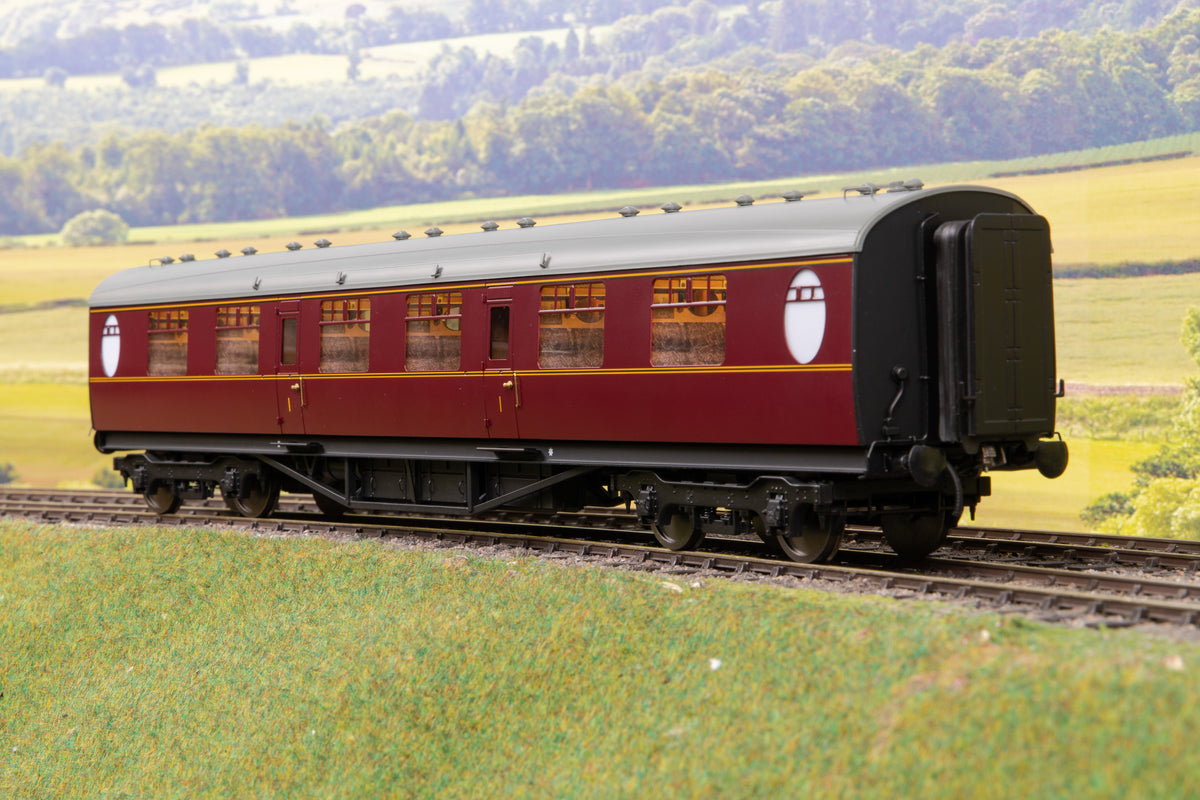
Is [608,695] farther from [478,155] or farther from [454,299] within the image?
[478,155]

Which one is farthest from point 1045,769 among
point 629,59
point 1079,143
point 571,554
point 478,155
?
point 629,59

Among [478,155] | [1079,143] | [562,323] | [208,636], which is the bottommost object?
[208,636]

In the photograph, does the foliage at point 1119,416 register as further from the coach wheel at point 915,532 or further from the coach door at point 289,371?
the coach door at point 289,371

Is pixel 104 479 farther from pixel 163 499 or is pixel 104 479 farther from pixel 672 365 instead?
pixel 672 365

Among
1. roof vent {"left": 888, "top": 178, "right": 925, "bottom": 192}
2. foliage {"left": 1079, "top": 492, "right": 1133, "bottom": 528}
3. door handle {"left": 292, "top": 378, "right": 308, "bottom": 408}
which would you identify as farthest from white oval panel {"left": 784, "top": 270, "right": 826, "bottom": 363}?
foliage {"left": 1079, "top": 492, "right": 1133, "bottom": 528}

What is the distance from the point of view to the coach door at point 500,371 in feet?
45.4

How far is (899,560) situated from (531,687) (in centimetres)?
479

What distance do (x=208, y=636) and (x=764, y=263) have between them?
7.41m

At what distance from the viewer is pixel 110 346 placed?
18.9m

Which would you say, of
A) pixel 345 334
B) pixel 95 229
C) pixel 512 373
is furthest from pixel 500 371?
pixel 95 229

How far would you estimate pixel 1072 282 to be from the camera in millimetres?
27250

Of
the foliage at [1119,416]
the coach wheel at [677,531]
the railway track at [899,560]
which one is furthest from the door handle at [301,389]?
the foliage at [1119,416]

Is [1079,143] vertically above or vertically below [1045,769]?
above

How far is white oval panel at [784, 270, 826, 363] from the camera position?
11.2 m
